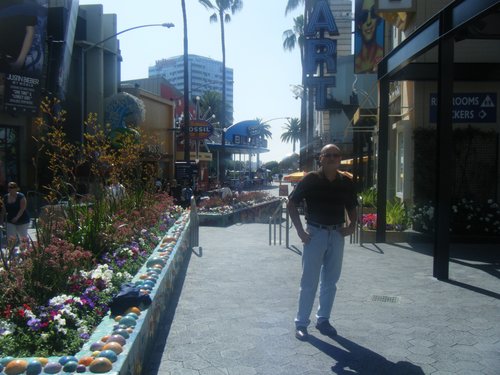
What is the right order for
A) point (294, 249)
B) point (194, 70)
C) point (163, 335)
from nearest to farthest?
point (163, 335), point (294, 249), point (194, 70)

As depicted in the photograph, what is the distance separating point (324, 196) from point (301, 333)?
1281 mm

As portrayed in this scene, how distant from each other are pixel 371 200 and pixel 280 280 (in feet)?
30.5

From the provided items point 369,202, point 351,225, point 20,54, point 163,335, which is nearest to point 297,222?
point 351,225

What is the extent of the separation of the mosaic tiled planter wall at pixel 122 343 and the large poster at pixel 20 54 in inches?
637

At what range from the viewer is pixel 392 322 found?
548 centimetres

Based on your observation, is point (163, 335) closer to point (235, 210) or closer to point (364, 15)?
point (235, 210)

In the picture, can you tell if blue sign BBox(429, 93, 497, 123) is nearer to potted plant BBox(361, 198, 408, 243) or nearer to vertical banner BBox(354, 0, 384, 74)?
potted plant BBox(361, 198, 408, 243)

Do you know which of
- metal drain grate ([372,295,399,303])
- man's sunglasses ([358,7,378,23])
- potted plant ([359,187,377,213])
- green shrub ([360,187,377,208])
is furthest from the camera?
man's sunglasses ([358,7,378,23])

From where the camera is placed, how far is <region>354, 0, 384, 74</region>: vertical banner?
59.1 ft

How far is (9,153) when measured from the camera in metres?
22.0

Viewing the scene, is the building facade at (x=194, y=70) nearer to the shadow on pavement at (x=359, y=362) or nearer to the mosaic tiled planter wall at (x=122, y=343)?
the mosaic tiled planter wall at (x=122, y=343)

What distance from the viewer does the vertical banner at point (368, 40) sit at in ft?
59.1

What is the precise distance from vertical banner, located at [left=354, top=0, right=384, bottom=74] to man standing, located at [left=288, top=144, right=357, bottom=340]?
1368 centimetres

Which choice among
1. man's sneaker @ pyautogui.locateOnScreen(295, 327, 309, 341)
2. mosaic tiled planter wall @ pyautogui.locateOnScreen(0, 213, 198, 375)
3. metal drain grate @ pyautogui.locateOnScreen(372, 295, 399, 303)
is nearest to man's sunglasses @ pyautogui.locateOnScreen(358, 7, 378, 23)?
metal drain grate @ pyautogui.locateOnScreen(372, 295, 399, 303)
